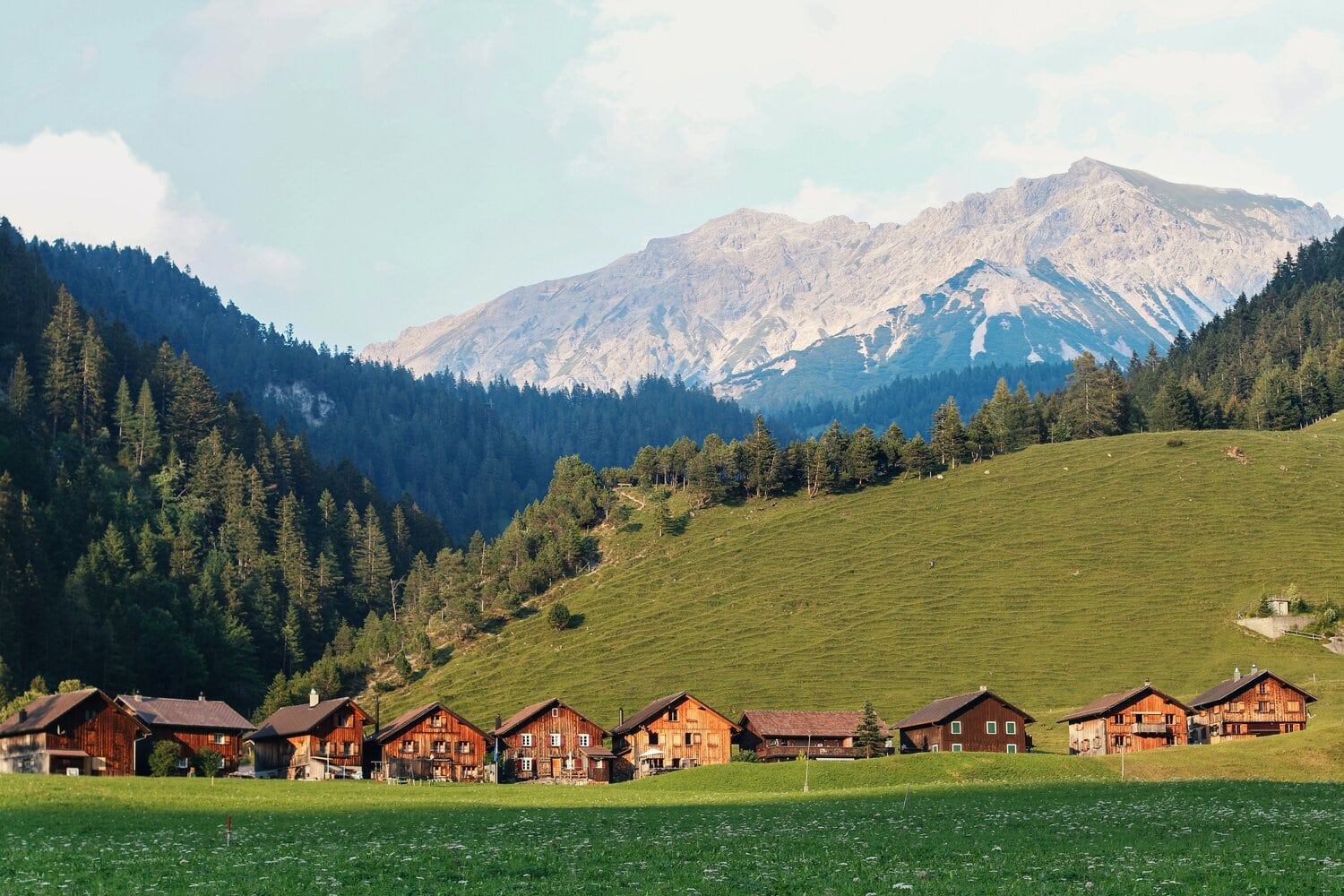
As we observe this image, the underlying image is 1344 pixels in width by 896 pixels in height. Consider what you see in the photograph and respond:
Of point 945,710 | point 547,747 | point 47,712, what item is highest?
point 47,712

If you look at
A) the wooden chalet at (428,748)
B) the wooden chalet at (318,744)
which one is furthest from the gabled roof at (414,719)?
the wooden chalet at (318,744)

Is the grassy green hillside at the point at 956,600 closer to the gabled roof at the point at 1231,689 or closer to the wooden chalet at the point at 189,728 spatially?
the gabled roof at the point at 1231,689

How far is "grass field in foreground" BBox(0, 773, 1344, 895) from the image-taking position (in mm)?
33469

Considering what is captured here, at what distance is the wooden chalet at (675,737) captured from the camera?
123m

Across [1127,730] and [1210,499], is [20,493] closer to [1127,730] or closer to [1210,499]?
[1127,730]

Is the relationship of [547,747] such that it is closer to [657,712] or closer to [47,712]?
[657,712]

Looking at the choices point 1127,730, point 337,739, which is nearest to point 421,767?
point 337,739

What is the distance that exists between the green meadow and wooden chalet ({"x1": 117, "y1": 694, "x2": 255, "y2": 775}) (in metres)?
36.6

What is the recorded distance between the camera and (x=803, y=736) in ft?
398

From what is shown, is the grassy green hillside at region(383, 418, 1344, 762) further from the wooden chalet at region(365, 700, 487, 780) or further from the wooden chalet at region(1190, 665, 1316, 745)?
the wooden chalet at region(365, 700, 487, 780)

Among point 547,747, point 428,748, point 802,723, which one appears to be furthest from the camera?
point 547,747

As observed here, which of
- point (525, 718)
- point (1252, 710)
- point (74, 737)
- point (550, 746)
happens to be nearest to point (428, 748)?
point (525, 718)

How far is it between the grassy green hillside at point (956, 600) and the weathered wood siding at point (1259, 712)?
2.45 meters

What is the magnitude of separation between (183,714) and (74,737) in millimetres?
11952
